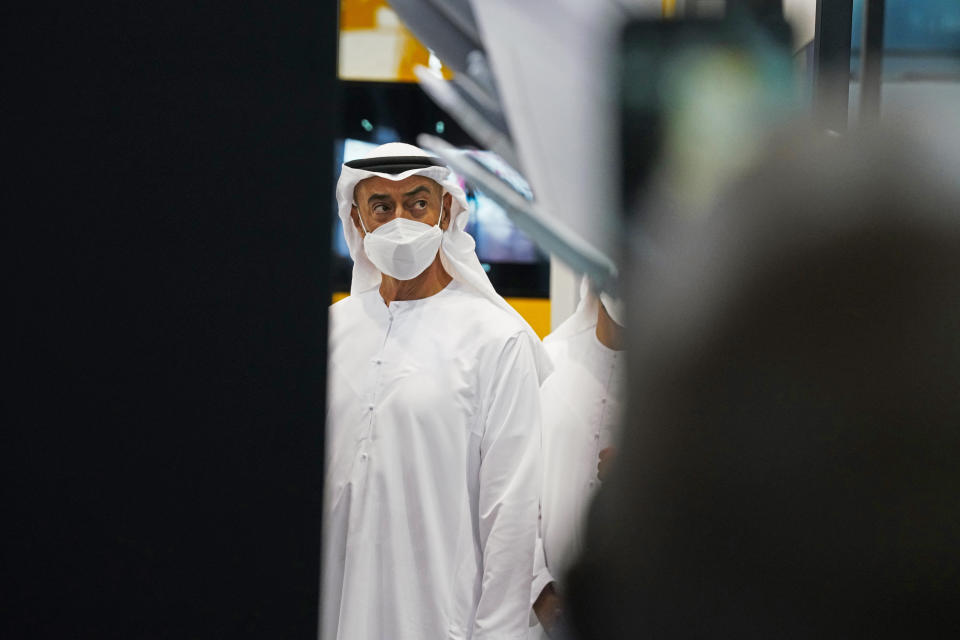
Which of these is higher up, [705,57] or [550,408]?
[705,57]

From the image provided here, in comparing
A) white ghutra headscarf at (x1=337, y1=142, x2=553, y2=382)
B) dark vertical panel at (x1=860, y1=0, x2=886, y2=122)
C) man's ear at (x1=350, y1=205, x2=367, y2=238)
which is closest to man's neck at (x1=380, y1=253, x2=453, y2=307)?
white ghutra headscarf at (x1=337, y1=142, x2=553, y2=382)

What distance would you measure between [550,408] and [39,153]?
182 centimetres

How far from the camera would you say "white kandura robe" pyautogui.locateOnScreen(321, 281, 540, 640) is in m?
2.30

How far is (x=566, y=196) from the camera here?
756mm

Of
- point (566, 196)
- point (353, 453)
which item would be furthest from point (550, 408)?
point (566, 196)

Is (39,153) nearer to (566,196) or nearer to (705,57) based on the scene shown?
(566,196)

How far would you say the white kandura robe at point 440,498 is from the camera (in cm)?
230

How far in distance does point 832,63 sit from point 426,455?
1640 millimetres

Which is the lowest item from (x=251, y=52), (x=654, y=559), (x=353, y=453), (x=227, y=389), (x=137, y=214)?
(x=353, y=453)

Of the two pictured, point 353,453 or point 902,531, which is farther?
point 353,453

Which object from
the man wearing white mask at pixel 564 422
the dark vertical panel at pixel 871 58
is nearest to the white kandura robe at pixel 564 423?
the man wearing white mask at pixel 564 422

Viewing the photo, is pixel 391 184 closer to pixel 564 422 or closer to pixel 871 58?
pixel 564 422

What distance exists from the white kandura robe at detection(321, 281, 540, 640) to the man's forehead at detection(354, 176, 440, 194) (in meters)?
0.39

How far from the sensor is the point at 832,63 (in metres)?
0.90
